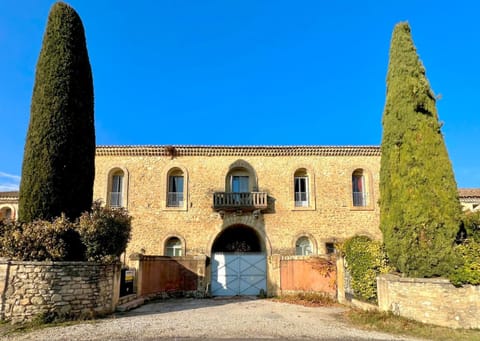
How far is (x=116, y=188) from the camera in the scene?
19.1 meters

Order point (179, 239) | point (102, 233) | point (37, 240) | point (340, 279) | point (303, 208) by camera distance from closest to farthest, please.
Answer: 1. point (37, 240)
2. point (102, 233)
3. point (340, 279)
4. point (179, 239)
5. point (303, 208)

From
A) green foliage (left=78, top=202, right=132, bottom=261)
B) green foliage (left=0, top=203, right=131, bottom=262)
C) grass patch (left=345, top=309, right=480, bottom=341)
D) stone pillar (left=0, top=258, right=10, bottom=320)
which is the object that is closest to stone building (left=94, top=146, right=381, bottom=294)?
green foliage (left=0, top=203, right=131, bottom=262)

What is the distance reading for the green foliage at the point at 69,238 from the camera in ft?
28.7

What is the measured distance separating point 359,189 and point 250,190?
6.07 metres

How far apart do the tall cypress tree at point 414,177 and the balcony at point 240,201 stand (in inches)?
321

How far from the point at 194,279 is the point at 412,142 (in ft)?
35.8

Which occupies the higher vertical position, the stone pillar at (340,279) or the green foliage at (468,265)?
the green foliage at (468,265)

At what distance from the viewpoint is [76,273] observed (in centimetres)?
895

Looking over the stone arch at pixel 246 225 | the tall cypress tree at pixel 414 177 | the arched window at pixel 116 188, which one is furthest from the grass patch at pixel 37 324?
the arched window at pixel 116 188

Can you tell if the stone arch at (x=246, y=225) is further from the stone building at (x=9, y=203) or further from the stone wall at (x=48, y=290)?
the stone building at (x=9, y=203)

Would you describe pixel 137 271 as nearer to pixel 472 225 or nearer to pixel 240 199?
pixel 240 199

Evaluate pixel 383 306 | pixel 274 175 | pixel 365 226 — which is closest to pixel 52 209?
pixel 383 306

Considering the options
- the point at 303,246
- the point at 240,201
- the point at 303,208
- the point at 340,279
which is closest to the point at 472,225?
the point at 340,279

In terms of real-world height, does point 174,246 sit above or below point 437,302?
above
